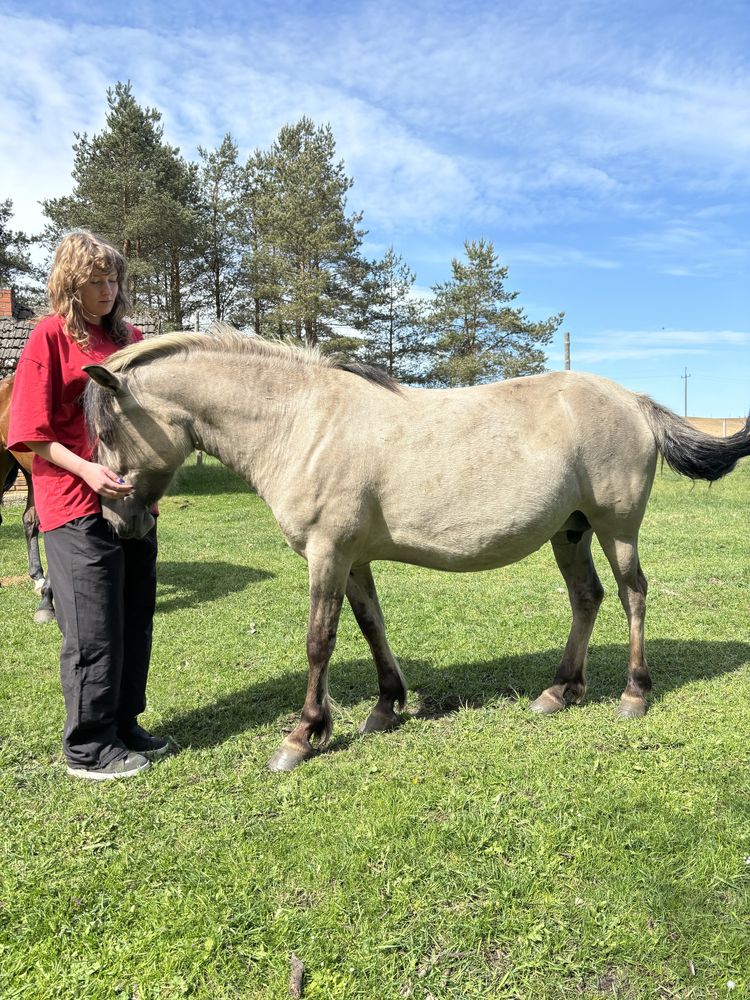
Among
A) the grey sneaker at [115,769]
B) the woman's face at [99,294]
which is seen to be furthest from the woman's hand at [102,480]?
the grey sneaker at [115,769]

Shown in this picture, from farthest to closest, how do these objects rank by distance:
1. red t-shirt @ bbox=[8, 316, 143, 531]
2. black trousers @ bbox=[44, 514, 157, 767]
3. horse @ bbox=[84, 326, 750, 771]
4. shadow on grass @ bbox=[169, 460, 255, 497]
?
shadow on grass @ bbox=[169, 460, 255, 497] < horse @ bbox=[84, 326, 750, 771] < black trousers @ bbox=[44, 514, 157, 767] < red t-shirt @ bbox=[8, 316, 143, 531]

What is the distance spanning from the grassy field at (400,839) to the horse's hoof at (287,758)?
0.23 ft

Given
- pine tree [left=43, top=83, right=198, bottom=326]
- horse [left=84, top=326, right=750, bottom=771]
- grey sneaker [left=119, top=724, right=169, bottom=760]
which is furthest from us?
pine tree [left=43, top=83, right=198, bottom=326]

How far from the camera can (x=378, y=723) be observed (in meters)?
3.81

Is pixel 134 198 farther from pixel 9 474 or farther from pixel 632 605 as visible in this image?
pixel 632 605

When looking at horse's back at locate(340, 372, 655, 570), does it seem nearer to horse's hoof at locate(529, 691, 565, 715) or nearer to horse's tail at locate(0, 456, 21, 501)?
horse's hoof at locate(529, 691, 565, 715)

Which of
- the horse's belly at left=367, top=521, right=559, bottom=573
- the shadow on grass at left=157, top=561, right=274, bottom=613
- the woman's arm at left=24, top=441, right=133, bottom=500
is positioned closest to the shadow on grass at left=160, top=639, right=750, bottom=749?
the horse's belly at left=367, top=521, right=559, bottom=573

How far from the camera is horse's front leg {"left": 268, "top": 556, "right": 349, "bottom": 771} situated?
3.35 m

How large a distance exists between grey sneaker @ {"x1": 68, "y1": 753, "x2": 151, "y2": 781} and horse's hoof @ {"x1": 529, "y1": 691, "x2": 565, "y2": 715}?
2.38 meters

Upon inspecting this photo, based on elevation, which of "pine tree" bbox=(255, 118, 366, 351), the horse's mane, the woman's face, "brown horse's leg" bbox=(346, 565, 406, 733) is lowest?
"brown horse's leg" bbox=(346, 565, 406, 733)

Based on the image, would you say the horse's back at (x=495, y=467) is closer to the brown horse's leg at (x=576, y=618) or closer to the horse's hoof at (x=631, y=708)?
the brown horse's leg at (x=576, y=618)

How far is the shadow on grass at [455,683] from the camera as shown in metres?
4.00

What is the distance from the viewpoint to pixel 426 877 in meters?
2.46

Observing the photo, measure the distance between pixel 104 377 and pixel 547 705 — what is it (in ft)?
10.7
